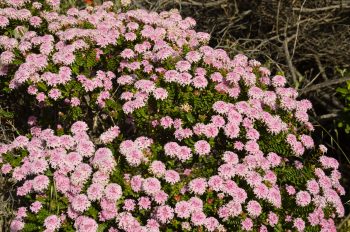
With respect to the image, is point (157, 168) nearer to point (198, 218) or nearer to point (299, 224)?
point (198, 218)

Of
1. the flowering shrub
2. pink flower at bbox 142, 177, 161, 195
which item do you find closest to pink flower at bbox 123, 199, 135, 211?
the flowering shrub

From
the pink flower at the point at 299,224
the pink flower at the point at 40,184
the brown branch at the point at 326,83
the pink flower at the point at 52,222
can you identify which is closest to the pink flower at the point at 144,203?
the pink flower at the point at 52,222

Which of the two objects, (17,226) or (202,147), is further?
(202,147)

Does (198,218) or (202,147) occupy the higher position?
(202,147)

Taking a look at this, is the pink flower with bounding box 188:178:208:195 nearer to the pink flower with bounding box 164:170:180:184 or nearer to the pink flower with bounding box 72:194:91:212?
the pink flower with bounding box 164:170:180:184

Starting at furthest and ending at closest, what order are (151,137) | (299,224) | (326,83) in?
(326,83) → (151,137) → (299,224)

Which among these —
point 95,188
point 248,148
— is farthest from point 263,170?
point 95,188

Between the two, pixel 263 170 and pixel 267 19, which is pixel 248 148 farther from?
pixel 267 19

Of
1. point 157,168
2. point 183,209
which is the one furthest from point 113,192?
point 183,209

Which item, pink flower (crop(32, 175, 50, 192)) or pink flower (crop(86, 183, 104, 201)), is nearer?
pink flower (crop(86, 183, 104, 201))
